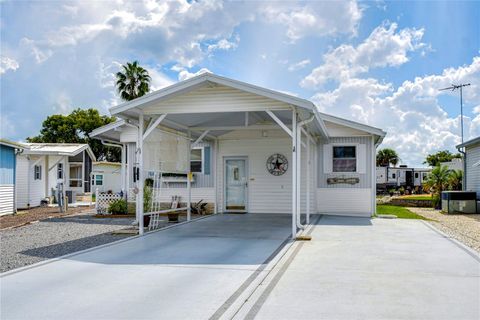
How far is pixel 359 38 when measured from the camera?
49.0 feet

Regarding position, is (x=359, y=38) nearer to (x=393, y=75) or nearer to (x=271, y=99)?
(x=393, y=75)

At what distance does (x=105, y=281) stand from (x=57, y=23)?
11.7 metres

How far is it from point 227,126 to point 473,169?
1254cm

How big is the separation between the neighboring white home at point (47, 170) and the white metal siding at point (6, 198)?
1.76 metres

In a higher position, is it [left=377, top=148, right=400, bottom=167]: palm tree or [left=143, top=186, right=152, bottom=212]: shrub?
[left=377, top=148, right=400, bottom=167]: palm tree

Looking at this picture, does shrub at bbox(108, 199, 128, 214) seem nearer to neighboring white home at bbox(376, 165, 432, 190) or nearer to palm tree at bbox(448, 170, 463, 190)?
palm tree at bbox(448, 170, 463, 190)

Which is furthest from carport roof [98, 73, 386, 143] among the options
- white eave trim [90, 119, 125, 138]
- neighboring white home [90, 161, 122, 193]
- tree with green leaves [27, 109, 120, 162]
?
tree with green leaves [27, 109, 120, 162]

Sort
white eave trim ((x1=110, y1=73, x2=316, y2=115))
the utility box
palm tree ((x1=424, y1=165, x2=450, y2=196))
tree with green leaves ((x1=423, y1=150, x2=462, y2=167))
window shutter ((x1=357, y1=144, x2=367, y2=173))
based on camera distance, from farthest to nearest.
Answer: tree with green leaves ((x1=423, y1=150, x2=462, y2=167)) → palm tree ((x1=424, y1=165, x2=450, y2=196)) → the utility box → window shutter ((x1=357, y1=144, x2=367, y2=173)) → white eave trim ((x1=110, y1=73, x2=316, y2=115))

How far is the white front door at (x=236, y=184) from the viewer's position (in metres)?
15.5

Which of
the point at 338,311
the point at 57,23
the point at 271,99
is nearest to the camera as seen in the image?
the point at 338,311

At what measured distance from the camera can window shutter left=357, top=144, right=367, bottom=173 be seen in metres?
14.6

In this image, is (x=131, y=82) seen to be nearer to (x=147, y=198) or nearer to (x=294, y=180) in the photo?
(x=147, y=198)

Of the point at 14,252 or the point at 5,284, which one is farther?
the point at 14,252

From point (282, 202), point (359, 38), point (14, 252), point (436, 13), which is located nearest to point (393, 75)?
point (359, 38)
